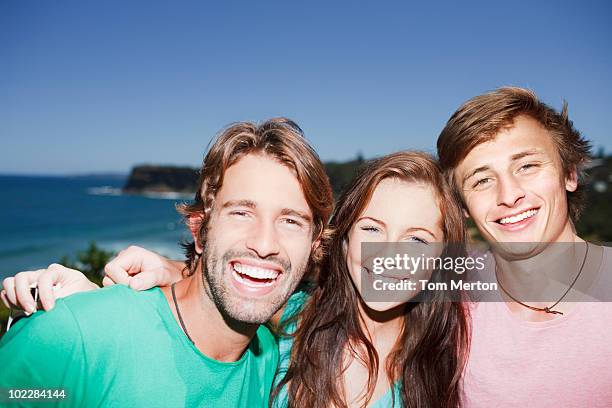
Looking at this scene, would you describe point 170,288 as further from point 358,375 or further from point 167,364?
point 358,375

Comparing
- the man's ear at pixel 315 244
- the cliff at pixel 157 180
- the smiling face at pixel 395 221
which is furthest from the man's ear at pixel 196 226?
the cliff at pixel 157 180

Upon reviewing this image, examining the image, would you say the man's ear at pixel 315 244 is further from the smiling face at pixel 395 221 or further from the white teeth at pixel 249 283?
the white teeth at pixel 249 283

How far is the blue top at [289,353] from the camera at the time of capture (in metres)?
3.16

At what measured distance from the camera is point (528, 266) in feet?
10.9

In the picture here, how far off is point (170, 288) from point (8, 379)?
3.54ft

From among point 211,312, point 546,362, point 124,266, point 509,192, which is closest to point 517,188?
point 509,192

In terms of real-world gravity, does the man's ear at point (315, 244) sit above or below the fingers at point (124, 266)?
above

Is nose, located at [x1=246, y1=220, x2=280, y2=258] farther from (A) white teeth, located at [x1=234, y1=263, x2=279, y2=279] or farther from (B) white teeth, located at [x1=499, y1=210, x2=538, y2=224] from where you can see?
(B) white teeth, located at [x1=499, y1=210, x2=538, y2=224]

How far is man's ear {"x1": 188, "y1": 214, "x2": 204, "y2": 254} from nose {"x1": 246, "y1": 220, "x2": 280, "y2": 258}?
2.03 ft

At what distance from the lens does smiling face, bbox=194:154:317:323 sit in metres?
→ 2.80

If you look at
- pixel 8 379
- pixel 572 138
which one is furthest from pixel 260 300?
pixel 572 138

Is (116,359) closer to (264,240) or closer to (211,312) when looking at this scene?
(211,312)

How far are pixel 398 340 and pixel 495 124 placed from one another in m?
1.95

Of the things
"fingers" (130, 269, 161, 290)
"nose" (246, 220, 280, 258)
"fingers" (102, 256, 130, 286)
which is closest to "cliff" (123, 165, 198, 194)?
"fingers" (102, 256, 130, 286)
